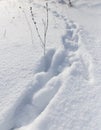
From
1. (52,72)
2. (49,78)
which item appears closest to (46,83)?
(49,78)

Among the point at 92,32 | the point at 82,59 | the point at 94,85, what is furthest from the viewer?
→ the point at 92,32

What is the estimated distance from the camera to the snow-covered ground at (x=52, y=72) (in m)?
2.24

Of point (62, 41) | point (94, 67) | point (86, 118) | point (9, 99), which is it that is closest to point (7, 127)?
point (9, 99)

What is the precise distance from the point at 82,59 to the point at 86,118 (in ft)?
2.95

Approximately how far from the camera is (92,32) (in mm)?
3568

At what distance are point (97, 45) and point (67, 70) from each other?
626 millimetres

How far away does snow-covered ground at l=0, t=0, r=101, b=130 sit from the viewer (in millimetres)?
2242

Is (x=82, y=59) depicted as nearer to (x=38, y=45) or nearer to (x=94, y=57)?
(x=94, y=57)

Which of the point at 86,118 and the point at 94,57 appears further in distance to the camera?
the point at 94,57

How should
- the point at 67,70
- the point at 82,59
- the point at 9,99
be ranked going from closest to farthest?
the point at 9,99 < the point at 67,70 < the point at 82,59

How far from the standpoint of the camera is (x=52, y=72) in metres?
2.81

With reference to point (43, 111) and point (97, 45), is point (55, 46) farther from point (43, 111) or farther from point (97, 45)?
point (43, 111)

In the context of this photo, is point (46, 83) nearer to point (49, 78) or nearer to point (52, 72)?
point (49, 78)

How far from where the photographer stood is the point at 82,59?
2.99m
